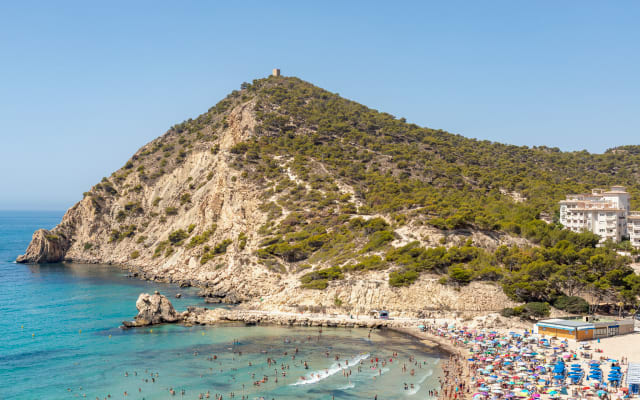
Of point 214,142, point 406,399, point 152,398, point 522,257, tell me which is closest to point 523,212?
point 522,257

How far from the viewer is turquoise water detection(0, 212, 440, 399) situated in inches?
1385

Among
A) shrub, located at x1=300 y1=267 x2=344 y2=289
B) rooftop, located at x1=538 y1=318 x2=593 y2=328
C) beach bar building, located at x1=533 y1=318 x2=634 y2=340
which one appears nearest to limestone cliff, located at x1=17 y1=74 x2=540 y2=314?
shrub, located at x1=300 y1=267 x2=344 y2=289

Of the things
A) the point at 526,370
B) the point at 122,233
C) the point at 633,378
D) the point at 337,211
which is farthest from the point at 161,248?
the point at 633,378

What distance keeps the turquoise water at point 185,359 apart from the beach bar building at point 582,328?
1134 cm

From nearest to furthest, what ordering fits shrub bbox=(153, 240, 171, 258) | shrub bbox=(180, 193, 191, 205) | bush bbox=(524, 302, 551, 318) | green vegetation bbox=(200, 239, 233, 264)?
1. bush bbox=(524, 302, 551, 318)
2. green vegetation bbox=(200, 239, 233, 264)
3. shrub bbox=(153, 240, 171, 258)
4. shrub bbox=(180, 193, 191, 205)

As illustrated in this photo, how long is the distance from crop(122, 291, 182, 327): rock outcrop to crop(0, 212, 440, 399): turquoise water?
159 centimetres

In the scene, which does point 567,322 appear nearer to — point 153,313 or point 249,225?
point 153,313

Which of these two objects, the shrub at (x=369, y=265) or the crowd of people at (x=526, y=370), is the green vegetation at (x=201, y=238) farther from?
the crowd of people at (x=526, y=370)

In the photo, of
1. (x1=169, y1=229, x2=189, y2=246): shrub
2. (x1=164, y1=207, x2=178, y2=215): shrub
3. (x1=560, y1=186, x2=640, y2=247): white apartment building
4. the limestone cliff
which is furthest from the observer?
Result: (x1=164, y1=207, x2=178, y2=215): shrub

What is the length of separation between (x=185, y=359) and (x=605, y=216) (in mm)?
56965

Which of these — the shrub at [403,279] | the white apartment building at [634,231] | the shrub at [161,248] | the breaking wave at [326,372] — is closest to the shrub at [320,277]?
the shrub at [403,279]

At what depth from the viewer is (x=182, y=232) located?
300 ft

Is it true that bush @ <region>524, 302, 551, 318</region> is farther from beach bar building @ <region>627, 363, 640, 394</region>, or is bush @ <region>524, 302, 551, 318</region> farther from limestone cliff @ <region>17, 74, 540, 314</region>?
beach bar building @ <region>627, 363, 640, 394</region>

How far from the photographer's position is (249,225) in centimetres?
7888
